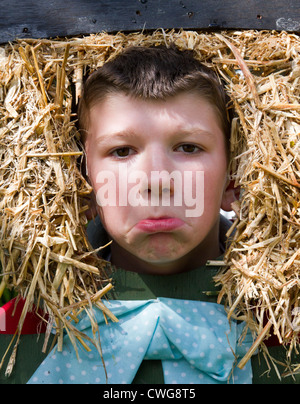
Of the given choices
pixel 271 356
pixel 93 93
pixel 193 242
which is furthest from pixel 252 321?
pixel 93 93

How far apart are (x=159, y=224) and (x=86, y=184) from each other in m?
0.31

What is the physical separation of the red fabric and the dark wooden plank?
916 millimetres

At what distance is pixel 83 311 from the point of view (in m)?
1.94

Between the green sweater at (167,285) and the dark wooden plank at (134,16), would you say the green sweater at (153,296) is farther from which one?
the dark wooden plank at (134,16)

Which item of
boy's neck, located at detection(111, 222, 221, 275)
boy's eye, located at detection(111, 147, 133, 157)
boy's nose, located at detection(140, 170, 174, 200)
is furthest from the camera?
boy's neck, located at detection(111, 222, 221, 275)

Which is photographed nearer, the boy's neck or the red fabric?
the red fabric

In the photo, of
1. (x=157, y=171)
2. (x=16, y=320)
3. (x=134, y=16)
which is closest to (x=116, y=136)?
(x=157, y=171)

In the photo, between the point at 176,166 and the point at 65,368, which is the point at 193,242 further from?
the point at 65,368

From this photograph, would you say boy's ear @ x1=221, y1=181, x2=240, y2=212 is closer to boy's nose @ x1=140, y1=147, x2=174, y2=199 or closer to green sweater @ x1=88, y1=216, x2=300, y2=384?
green sweater @ x1=88, y1=216, x2=300, y2=384

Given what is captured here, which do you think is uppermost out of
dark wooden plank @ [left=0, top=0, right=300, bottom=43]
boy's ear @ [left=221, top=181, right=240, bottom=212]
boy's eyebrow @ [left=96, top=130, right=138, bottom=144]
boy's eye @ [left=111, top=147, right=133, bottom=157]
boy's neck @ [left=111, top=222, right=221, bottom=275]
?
dark wooden plank @ [left=0, top=0, right=300, bottom=43]

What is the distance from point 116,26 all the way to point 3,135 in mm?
538

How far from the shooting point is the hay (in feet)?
6.21

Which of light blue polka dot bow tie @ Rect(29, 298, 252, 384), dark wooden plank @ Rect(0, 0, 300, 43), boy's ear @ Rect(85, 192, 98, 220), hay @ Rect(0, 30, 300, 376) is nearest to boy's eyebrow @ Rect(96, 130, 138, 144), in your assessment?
hay @ Rect(0, 30, 300, 376)

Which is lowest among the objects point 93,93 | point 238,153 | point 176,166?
point 176,166
